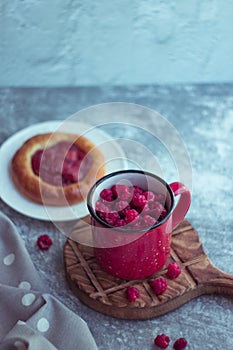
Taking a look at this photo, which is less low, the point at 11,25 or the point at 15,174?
the point at 11,25

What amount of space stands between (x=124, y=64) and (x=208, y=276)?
0.68 m

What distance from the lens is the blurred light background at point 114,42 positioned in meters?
1.45

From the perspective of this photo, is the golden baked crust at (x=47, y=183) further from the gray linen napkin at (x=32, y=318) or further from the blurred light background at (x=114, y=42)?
the blurred light background at (x=114, y=42)

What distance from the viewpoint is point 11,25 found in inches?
57.4

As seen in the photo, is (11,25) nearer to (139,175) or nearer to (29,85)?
(29,85)

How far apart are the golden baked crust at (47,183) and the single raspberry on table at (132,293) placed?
254 millimetres

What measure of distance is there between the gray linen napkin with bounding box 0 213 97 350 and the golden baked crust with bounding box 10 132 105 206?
0.57ft

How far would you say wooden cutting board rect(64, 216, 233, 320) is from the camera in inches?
41.4

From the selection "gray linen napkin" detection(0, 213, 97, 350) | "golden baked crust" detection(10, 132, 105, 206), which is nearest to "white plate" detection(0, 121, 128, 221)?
"golden baked crust" detection(10, 132, 105, 206)

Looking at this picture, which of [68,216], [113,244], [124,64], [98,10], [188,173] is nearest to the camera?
[113,244]

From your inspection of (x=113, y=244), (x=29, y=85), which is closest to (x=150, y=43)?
(x=29, y=85)

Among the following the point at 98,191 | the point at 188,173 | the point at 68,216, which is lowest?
the point at 188,173

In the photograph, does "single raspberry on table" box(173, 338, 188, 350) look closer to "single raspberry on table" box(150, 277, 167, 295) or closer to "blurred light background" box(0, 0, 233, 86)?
"single raspberry on table" box(150, 277, 167, 295)

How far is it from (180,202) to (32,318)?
0.32 metres
